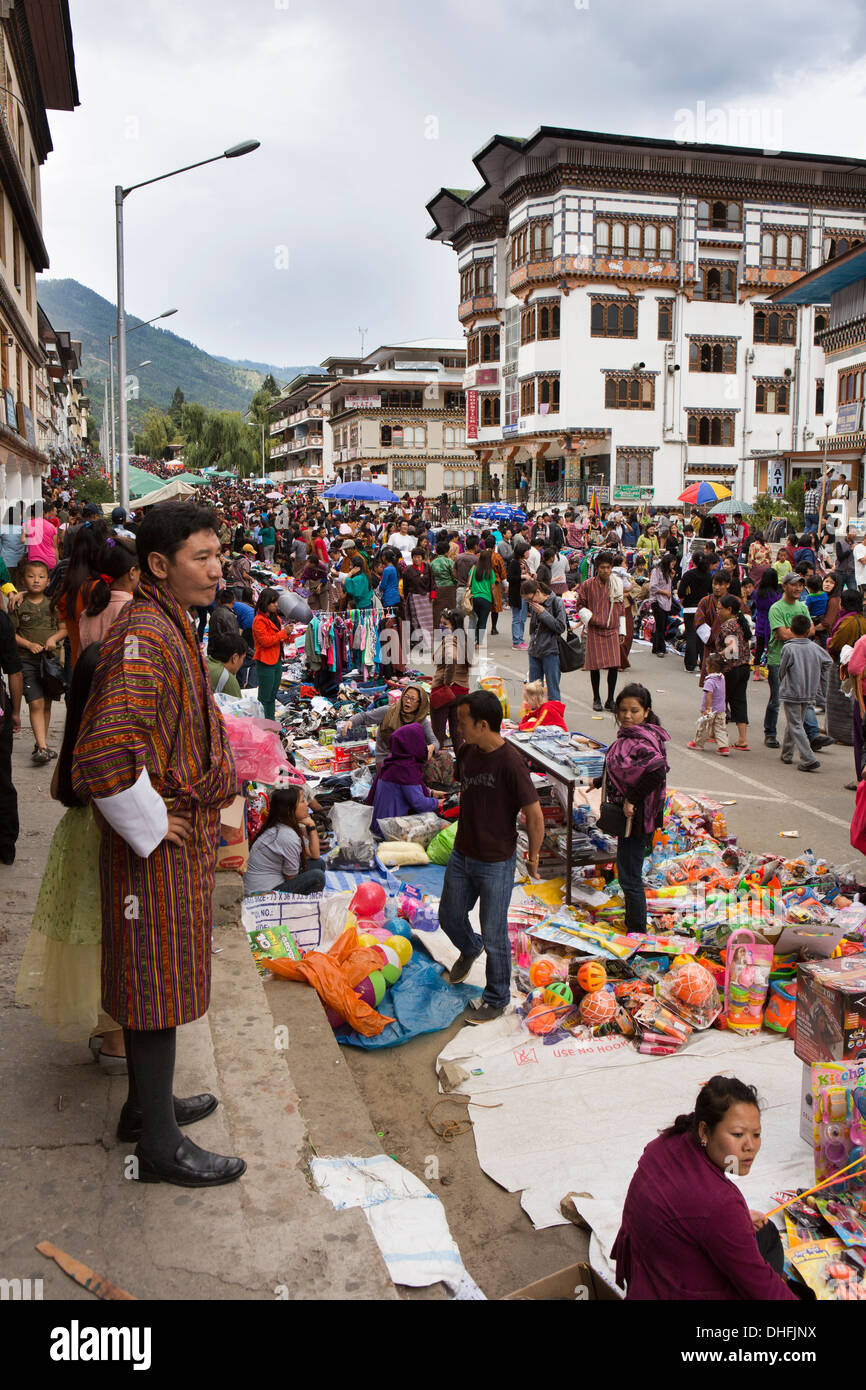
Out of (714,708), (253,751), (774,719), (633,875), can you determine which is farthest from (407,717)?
(774,719)

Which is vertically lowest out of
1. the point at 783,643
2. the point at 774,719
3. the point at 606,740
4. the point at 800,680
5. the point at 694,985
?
the point at 694,985

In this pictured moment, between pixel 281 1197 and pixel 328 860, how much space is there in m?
4.24

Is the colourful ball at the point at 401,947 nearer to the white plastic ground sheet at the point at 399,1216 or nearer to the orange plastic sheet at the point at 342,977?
the orange plastic sheet at the point at 342,977

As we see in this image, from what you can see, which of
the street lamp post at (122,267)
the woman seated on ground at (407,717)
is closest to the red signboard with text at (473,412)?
the street lamp post at (122,267)

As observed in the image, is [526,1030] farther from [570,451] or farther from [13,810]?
[570,451]

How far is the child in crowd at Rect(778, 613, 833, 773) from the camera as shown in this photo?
9797 mm

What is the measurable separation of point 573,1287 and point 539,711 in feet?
20.1

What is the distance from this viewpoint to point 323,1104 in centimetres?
413

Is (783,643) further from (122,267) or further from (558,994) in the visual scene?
(122,267)

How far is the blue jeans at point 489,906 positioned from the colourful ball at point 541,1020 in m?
0.18

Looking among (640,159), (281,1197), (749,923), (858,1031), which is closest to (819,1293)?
(858,1031)

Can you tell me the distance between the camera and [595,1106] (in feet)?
14.9

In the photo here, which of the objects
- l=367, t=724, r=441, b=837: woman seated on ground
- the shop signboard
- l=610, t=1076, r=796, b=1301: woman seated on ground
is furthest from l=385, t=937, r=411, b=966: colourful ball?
the shop signboard

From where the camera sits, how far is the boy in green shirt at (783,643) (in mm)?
10352
